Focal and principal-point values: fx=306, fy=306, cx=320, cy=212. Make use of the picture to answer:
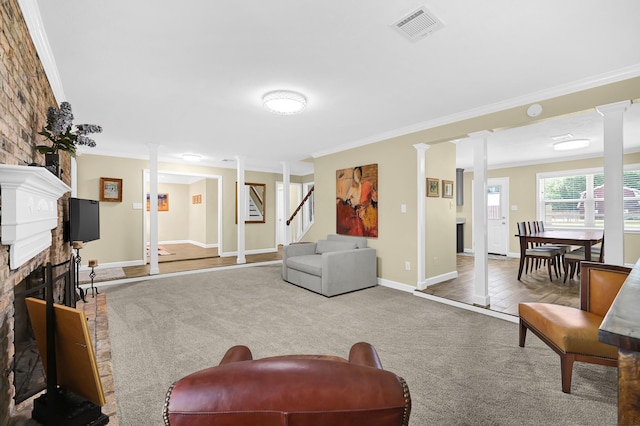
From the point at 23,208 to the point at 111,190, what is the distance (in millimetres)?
5414

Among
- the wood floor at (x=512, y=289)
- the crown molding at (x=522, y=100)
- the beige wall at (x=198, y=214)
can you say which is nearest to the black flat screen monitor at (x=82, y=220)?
the crown molding at (x=522, y=100)

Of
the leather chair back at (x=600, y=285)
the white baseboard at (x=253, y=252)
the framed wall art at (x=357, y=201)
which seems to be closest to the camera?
the leather chair back at (x=600, y=285)

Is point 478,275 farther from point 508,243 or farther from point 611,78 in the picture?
point 508,243

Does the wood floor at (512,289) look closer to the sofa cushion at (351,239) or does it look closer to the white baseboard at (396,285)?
the white baseboard at (396,285)

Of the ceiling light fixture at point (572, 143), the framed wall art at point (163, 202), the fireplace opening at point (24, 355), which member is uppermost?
the ceiling light fixture at point (572, 143)

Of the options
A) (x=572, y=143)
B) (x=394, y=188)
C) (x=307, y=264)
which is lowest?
(x=307, y=264)

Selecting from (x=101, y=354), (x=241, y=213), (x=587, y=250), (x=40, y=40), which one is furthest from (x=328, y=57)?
(x=241, y=213)

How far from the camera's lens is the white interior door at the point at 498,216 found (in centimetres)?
761

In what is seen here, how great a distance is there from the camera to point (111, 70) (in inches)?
106

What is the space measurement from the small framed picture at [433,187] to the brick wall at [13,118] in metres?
4.44

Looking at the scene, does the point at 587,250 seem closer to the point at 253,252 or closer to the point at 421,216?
the point at 421,216

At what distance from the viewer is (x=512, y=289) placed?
4.41 m

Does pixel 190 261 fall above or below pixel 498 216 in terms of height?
below

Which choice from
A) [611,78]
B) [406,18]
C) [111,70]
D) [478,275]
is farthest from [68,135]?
[611,78]
